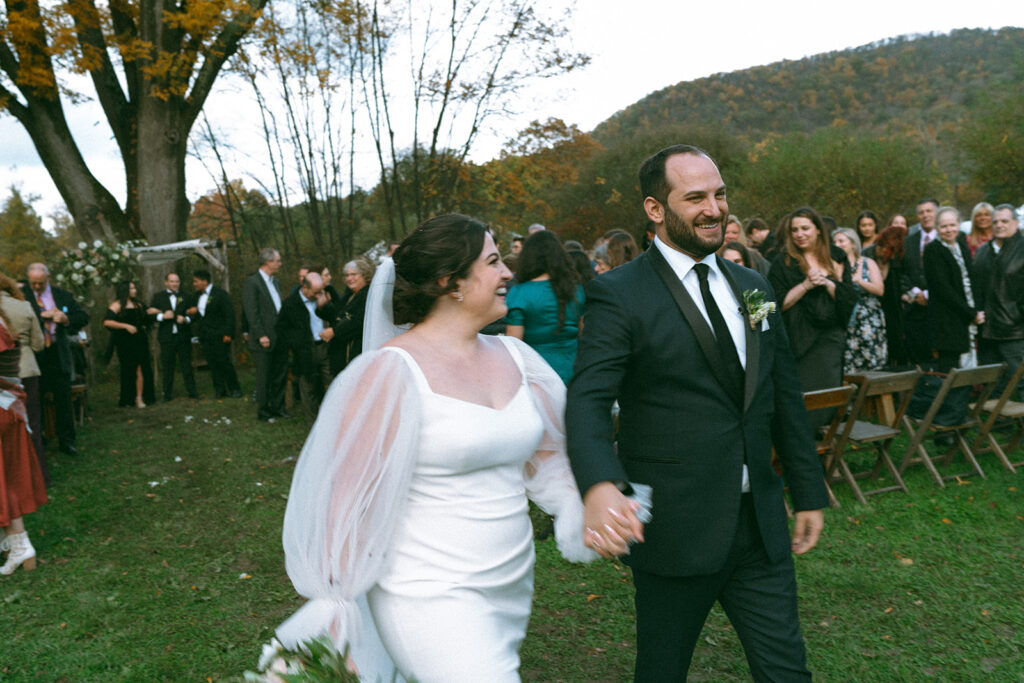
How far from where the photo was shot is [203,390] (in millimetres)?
15391

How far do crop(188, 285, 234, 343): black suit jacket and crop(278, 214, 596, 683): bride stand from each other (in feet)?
38.6

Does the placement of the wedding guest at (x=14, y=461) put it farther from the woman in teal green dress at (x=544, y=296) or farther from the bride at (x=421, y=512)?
the bride at (x=421, y=512)

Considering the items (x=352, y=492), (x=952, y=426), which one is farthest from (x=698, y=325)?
(x=952, y=426)

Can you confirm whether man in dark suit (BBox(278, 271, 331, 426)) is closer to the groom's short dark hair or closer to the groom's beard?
the groom's short dark hair

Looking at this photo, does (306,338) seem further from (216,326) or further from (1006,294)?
(1006,294)

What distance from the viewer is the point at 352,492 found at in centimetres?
226

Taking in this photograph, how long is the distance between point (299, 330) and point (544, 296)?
5576mm

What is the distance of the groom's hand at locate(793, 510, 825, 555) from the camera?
2672mm

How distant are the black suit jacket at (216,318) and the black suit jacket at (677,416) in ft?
39.4

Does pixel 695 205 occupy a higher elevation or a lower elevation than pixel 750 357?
higher

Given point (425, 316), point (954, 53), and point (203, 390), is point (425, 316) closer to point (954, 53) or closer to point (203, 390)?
point (203, 390)

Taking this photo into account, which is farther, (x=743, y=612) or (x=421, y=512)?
(x=743, y=612)

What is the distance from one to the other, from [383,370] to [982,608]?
3.99 meters

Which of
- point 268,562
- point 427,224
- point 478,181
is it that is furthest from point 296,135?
point 427,224
